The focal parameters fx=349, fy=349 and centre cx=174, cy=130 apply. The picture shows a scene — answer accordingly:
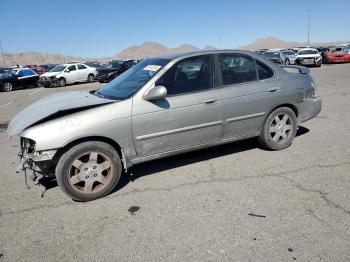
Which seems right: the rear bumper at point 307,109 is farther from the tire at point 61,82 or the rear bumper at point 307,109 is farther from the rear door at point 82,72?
the rear door at point 82,72

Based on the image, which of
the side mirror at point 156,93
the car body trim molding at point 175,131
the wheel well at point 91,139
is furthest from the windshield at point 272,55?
the wheel well at point 91,139

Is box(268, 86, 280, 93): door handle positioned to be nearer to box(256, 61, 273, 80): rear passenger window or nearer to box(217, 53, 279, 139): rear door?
box(217, 53, 279, 139): rear door

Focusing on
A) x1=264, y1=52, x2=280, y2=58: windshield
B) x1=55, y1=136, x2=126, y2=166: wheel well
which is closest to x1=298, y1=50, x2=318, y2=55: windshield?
x1=264, y1=52, x2=280, y2=58: windshield

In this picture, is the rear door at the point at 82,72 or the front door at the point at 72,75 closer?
the front door at the point at 72,75

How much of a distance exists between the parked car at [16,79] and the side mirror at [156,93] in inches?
835

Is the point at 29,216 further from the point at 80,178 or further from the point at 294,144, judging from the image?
the point at 294,144

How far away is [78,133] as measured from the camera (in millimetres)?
4047

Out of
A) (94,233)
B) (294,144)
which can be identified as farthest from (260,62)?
(94,233)

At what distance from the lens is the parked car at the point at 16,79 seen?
22688 mm

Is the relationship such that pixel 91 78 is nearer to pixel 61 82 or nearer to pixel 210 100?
pixel 61 82

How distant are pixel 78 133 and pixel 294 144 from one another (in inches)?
147

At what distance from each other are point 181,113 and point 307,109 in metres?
2.49

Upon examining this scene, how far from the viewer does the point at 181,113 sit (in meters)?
4.61

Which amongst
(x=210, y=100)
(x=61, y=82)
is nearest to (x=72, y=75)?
(x=61, y=82)
